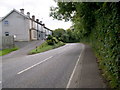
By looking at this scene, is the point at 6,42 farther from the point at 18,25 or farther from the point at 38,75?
the point at 38,75

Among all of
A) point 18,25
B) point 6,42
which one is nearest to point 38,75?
point 6,42

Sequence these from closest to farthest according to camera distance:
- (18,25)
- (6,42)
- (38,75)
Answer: (38,75) → (6,42) → (18,25)

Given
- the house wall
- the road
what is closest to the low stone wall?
the house wall

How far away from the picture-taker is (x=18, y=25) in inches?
2024

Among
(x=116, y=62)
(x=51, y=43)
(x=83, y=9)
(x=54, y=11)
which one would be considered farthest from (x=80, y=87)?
(x=51, y=43)

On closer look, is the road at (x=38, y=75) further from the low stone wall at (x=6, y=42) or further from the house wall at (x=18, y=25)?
the house wall at (x=18, y=25)

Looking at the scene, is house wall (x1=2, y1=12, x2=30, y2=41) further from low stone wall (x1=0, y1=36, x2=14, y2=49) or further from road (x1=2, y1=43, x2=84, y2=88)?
road (x1=2, y1=43, x2=84, y2=88)

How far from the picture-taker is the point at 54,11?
96.0 ft

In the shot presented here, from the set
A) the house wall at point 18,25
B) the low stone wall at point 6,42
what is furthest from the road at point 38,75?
the house wall at point 18,25

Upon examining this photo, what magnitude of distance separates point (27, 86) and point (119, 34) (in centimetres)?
433

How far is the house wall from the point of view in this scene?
168 ft

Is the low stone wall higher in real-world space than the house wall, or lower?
lower

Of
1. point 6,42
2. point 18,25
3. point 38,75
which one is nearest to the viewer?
point 38,75

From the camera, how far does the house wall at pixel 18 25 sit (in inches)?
2013
